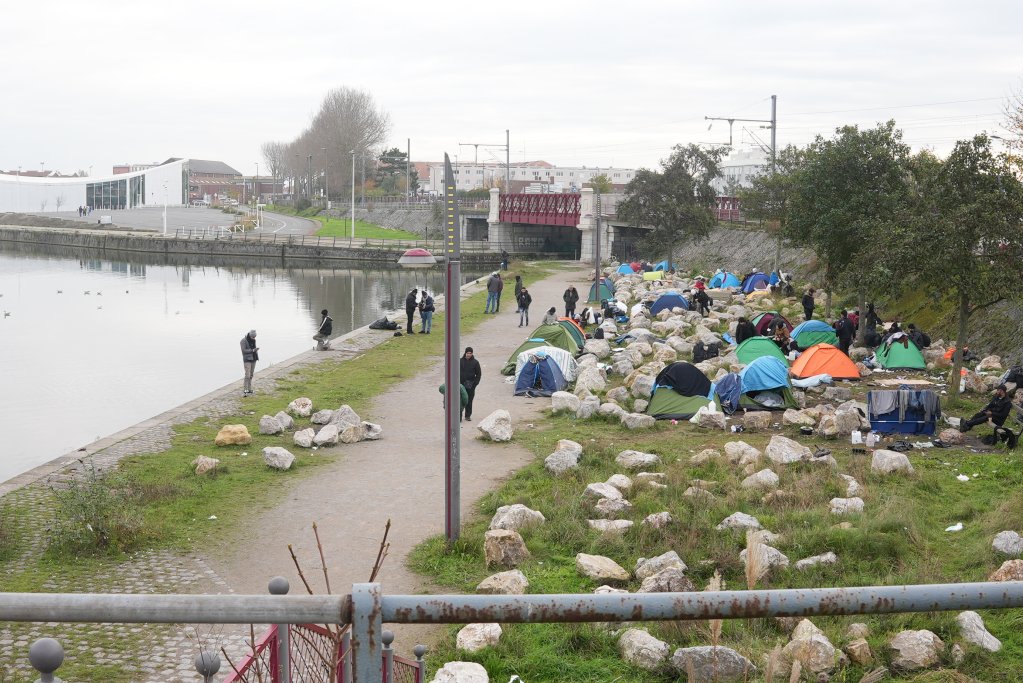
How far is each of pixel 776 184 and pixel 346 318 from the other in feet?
62.3

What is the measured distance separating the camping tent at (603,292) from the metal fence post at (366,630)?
41479 millimetres

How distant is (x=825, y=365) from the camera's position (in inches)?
898

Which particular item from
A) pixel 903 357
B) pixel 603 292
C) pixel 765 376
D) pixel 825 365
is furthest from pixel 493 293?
pixel 765 376

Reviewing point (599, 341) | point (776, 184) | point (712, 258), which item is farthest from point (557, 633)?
point (712, 258)

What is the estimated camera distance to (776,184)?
40375 mm

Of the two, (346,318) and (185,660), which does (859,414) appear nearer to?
(185,660)

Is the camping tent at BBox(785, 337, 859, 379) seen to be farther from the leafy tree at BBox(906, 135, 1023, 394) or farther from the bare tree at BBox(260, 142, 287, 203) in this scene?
the bare tree at BBox(260, 142, 287, 203)

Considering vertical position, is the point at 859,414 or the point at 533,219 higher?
the point at 533,219

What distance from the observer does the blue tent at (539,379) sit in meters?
22.1

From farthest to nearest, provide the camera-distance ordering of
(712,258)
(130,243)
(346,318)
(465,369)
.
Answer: (130,243)
(712,258)
(346,318)
(465,369)

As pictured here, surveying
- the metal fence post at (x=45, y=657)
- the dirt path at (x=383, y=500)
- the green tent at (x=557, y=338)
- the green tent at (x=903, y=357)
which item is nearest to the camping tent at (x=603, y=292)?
the green tent at (x=557, y=338)

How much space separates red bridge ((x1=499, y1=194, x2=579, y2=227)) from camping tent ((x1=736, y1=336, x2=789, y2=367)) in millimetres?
49745

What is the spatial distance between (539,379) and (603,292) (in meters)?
23.5

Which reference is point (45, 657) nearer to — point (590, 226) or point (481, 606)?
point (481, 606)
